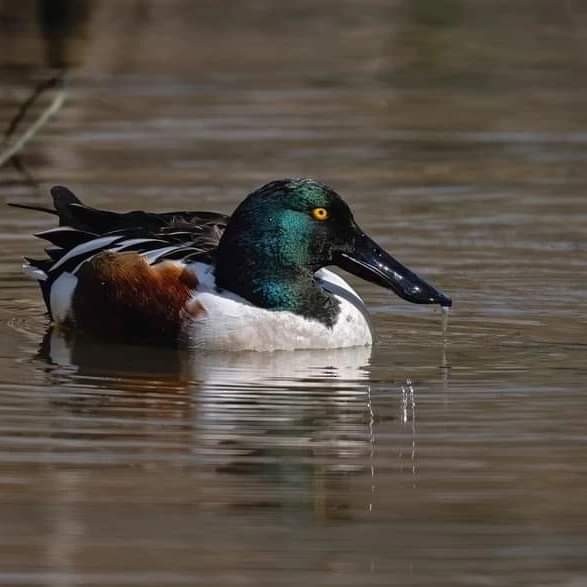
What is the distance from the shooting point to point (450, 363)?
29.8 feet

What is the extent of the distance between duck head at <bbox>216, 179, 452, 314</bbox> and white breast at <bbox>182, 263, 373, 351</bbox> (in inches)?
2.9

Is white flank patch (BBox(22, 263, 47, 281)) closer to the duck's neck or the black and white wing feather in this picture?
the black and white wing feather

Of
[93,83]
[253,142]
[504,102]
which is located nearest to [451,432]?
[253,142]

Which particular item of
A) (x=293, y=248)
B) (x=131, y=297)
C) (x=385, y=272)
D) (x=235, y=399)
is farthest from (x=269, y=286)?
(x=235, y=399)

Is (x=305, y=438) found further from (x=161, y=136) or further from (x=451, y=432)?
(x=161, y=136)

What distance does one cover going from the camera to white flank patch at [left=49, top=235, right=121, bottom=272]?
1005cm

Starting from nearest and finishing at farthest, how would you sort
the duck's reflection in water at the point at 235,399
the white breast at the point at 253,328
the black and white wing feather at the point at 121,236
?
the duck's reflection in water at the point at 235,399 → the white breast at the point at 253,328 → the black and white wing feather at the point at 121,236

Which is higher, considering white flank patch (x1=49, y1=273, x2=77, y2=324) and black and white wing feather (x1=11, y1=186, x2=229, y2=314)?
black and white wing feather (x1=11, y1=186, x2=229, y2=314)

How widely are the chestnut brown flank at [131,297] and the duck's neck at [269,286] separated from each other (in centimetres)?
18

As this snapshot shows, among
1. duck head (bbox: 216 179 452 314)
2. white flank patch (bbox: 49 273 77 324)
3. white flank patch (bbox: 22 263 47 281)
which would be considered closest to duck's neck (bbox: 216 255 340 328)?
duck head (bbox: 216 179 452 314)

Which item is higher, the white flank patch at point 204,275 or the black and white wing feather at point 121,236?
the black and white wing feather at point 121,236

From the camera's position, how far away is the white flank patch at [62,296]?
10.1 meters

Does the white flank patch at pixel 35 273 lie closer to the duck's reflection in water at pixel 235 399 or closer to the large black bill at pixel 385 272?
the duck's reflection in water at pixel 235 399

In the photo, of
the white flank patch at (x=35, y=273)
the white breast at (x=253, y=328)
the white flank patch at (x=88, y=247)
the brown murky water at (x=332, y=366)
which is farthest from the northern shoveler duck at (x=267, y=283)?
the white flank patch at (x=35, y=273)
